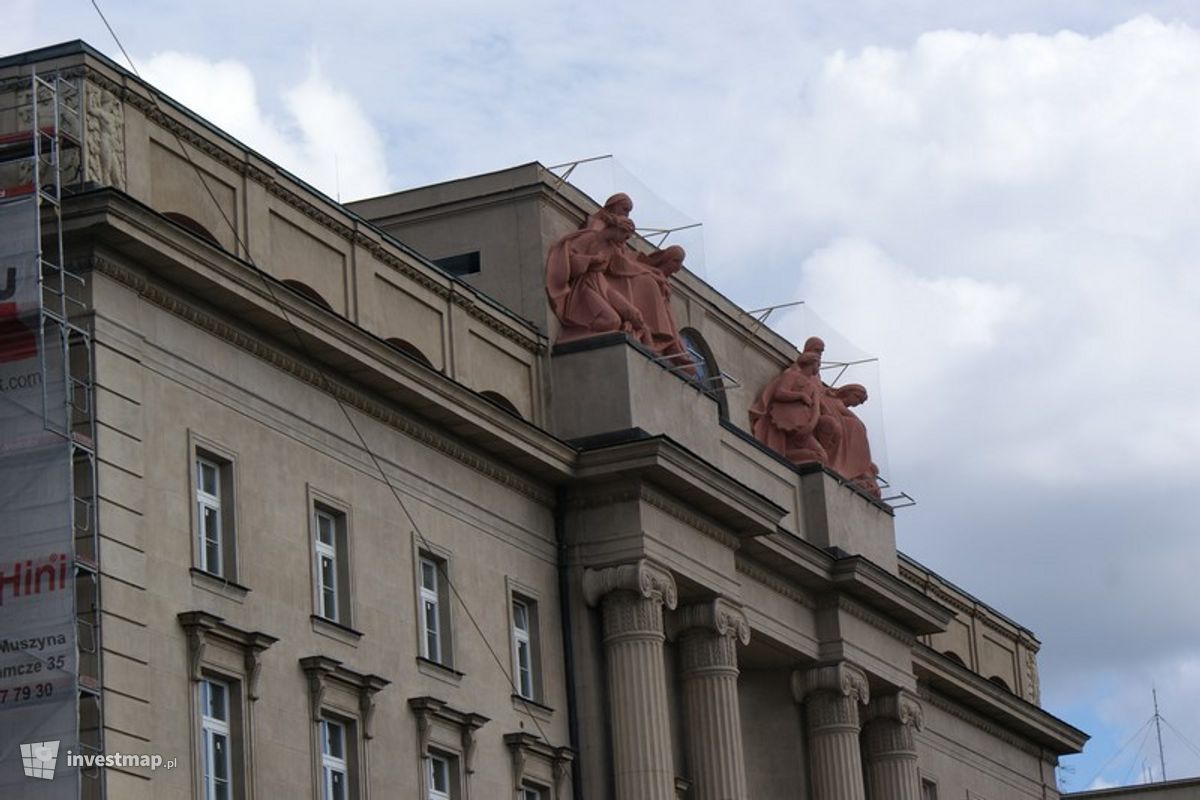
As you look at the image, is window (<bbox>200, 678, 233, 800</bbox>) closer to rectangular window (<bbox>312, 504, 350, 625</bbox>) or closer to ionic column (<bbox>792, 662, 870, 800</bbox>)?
rectangular window (<bbox>312, 504, 350, 625</bbox>)

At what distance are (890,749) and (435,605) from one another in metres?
16.7

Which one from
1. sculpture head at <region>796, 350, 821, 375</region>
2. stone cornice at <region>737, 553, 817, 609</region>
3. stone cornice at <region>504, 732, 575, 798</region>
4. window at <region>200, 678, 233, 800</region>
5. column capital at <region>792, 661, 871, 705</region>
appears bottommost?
window at <region>200, 678, 233, 800</region>

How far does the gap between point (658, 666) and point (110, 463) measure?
14.4 m

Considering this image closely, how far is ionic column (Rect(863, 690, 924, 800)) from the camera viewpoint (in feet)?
199

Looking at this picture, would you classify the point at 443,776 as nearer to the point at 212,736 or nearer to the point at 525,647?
the point at 525,647

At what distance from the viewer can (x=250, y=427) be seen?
42.3 m

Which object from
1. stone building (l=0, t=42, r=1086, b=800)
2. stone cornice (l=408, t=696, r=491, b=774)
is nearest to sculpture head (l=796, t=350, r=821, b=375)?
stone building (l=0, t=42, r=1086, b=800)

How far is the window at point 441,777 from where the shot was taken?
150 feet

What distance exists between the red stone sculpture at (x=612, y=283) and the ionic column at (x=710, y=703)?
477 cm

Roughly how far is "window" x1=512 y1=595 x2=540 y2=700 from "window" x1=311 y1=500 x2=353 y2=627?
518 cm

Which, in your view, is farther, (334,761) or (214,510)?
(334,761)

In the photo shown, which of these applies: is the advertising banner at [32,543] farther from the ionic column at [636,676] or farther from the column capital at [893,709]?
the column capital at [893,709]

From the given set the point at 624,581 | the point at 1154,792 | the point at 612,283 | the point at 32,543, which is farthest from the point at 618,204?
the point at 1154,792

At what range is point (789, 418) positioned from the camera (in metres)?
60.0
